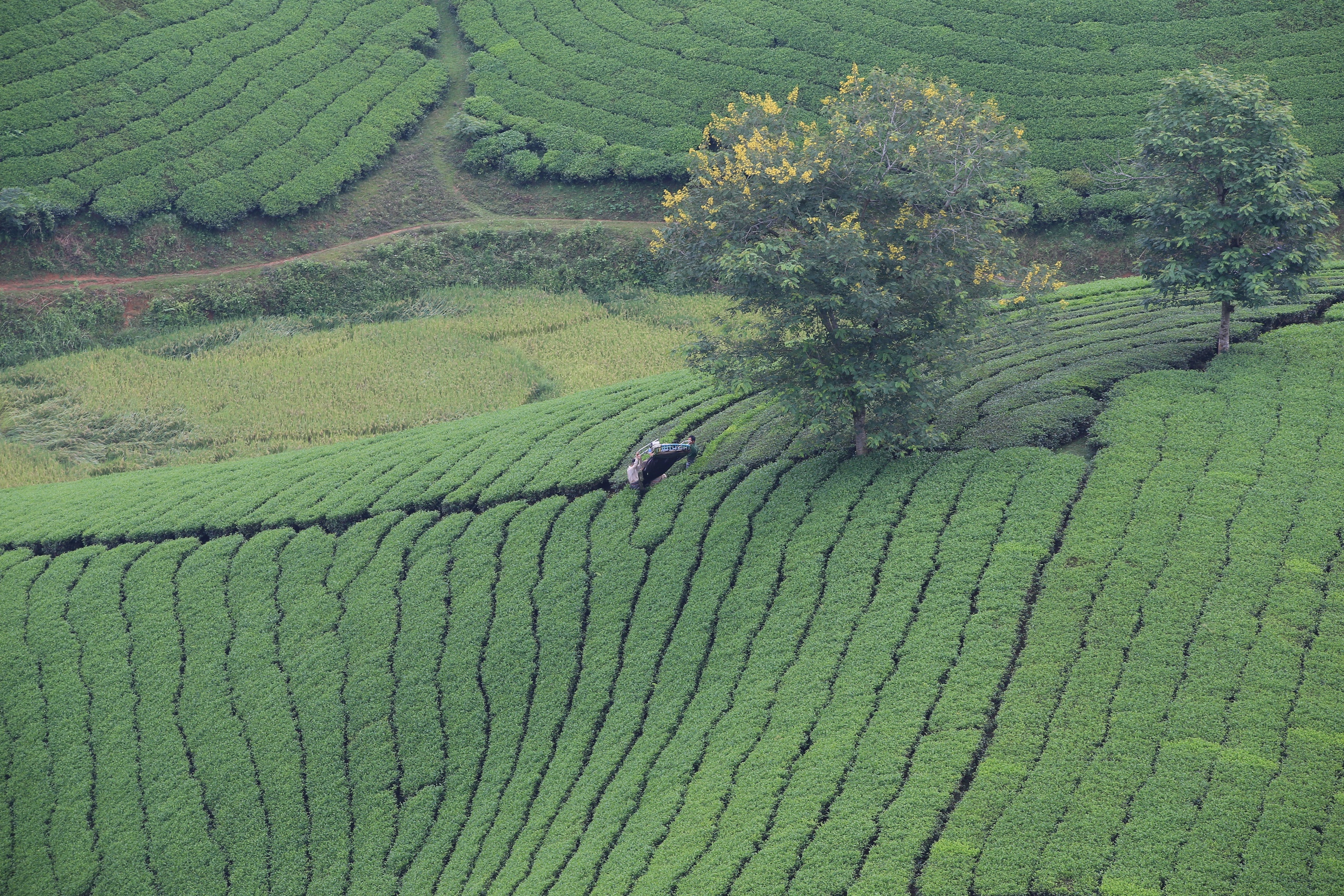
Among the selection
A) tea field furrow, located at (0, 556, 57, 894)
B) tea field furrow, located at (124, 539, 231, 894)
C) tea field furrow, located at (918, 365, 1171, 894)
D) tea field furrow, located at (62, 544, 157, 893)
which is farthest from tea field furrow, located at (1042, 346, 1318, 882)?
tea field furrow, located at (0, 556, 57, 894)

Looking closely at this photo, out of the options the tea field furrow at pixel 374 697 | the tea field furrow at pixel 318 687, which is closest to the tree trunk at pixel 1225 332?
the tea field furrow at pixel 374 697

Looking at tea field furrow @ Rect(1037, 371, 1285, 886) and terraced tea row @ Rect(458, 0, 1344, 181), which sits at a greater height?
terraced tea row @ Rect(458, 0, 1344, 181)

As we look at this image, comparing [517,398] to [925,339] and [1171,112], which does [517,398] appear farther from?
[1171,112]

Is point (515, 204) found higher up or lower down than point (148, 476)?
higher up

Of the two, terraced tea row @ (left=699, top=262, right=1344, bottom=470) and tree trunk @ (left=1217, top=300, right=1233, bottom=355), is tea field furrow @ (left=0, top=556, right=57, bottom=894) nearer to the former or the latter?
terraced tea row @ (left=699, top=262, right=1344, bottom=470)

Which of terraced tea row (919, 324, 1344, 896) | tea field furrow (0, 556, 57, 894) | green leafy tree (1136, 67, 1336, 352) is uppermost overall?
green leafy tree (1136, 67, 1336, 352)

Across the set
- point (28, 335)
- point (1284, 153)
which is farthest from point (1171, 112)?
point (28, 335)

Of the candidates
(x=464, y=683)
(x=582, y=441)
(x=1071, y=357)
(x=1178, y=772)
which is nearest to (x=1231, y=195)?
(x=1071, y=357)
